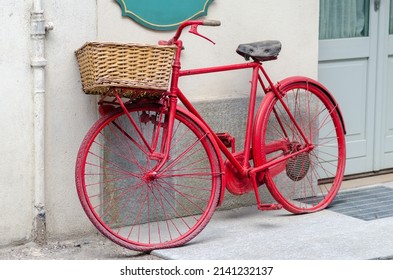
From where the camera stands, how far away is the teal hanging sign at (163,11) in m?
7.12

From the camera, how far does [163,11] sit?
285 inches

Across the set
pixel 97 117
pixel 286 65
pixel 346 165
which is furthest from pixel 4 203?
pixel 346 165

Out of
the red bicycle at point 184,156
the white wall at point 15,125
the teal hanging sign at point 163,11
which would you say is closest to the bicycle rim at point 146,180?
the red bicycle at point 184,156

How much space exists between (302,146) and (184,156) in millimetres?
871

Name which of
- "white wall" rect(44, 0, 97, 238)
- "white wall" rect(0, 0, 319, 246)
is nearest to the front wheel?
"white wall" rect(0, 0, 319, 246)

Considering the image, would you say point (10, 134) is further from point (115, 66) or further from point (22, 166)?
point (115, 66)

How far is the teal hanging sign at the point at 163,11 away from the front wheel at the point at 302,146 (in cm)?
78

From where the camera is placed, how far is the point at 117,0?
704cm

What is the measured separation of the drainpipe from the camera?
6.75m

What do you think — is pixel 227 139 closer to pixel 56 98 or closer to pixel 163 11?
pixel 163 11

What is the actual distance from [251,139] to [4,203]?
1750 millimetres

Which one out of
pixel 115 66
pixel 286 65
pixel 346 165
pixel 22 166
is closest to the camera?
pixel 115 66

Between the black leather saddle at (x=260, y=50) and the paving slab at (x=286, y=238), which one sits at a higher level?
the black leather saddle at (x=260, y=50)

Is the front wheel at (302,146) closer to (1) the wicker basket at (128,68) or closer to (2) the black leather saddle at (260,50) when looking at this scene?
(2) the black leather saddle at (260,50)
